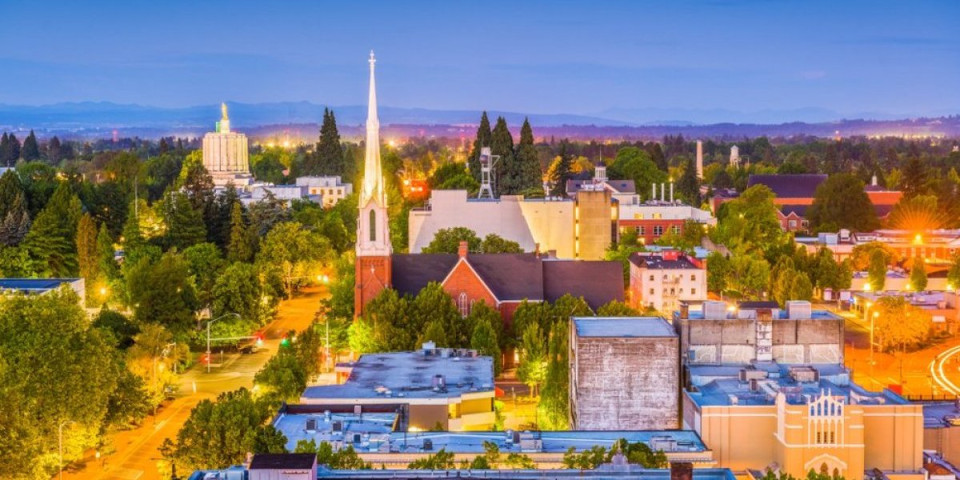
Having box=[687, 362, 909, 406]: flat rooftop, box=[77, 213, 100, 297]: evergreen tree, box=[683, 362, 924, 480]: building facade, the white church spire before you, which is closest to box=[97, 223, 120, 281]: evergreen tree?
box=[77, 213, 100, 297]: evergreen tree

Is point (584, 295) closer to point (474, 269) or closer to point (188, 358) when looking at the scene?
point (474, 269)

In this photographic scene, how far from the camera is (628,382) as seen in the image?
184 ft

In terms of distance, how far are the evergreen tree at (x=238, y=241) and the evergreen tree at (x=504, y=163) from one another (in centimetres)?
3827

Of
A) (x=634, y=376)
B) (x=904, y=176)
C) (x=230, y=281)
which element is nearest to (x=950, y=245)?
(x=904, y=176)

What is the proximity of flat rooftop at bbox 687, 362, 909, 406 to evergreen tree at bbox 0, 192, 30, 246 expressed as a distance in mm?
74325

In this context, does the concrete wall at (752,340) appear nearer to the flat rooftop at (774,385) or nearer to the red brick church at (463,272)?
the flat rooftop at (774,385)

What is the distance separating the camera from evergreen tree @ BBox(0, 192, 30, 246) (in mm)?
112688

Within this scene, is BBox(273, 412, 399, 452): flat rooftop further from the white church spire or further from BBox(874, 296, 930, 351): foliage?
BBox(874, 296, 930, 351): foliage

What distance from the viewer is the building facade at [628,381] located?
55875 mm

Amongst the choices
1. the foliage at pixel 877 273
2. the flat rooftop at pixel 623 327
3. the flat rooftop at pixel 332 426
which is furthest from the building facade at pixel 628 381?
the foliage at pixel 877 273

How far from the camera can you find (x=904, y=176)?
173000 millimetres

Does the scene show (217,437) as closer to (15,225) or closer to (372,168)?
(372,168)

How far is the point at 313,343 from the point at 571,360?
16443 millimetres

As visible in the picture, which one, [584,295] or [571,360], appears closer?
[571,360]
